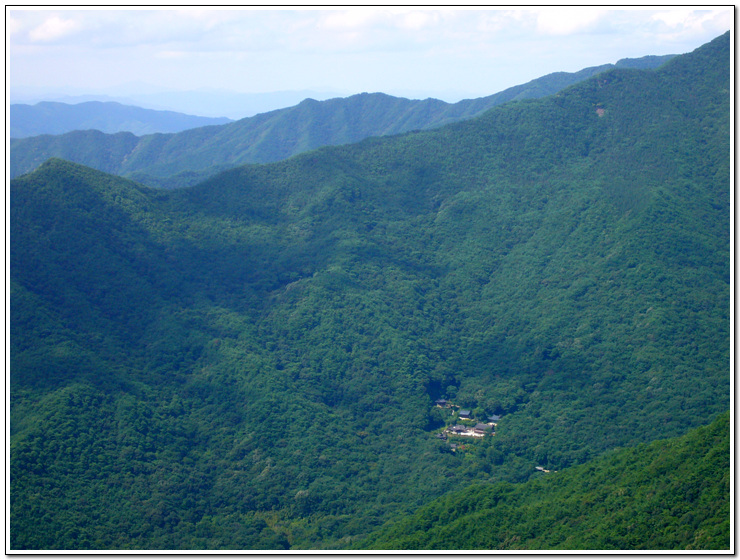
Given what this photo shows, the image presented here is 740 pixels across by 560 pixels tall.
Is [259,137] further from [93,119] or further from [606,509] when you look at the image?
[606,509]

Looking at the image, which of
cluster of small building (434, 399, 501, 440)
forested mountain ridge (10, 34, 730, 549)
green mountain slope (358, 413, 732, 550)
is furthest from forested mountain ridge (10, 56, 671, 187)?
green mountain slope (358, 413, 732, 550)

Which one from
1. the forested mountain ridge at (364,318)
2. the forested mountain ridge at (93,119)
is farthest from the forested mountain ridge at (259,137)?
the forested mountain ridge at (364,318)

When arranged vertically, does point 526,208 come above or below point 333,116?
below

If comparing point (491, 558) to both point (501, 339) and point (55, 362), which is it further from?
point (501, 339)

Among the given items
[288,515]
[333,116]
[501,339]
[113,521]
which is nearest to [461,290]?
[501,339]

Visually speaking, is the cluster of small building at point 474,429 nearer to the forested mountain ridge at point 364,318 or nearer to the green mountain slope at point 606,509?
the forested mountain ridge at point 364,318

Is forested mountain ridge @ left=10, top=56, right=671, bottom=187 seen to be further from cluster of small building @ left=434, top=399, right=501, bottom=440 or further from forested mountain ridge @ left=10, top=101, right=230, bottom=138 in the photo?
cluster of small building @ left=434, top=399, right=501, bottom=440
